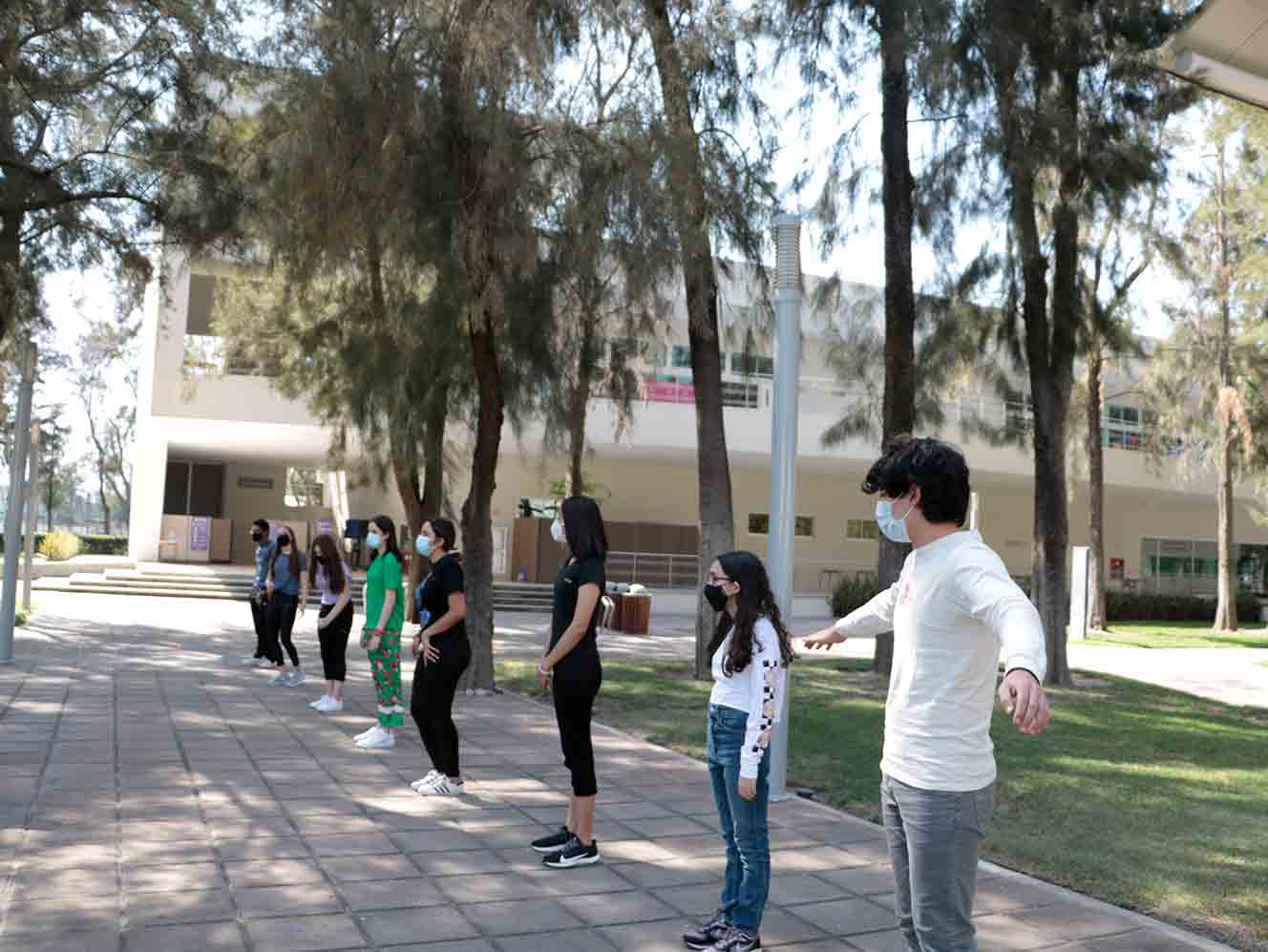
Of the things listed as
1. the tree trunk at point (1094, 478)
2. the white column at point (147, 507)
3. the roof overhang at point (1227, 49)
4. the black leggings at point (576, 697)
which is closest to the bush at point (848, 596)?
the tree trunk at point (1094, 478)

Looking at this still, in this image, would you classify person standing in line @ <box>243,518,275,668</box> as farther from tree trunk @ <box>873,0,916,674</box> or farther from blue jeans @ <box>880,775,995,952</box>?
blue jeans @ <box>880,775,995,952</box>

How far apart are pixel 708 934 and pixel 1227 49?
573 cm

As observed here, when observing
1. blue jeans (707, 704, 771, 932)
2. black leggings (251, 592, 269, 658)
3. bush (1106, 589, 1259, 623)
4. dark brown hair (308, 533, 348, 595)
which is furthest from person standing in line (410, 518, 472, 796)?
bush (1106, 589, 1259, 623)

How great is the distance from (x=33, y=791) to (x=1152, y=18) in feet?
42.0

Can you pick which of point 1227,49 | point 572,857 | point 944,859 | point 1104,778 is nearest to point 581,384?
point 1104,778

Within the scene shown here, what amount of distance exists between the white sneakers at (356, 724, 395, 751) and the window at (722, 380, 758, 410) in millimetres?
19498

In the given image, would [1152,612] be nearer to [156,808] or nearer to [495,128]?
[495,128]

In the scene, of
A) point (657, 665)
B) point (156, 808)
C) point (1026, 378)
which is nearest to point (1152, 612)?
point (1026, 378)

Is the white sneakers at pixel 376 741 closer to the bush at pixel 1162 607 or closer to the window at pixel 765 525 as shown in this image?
the window at pixel 765 525

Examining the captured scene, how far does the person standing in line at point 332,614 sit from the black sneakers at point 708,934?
5.74 meters

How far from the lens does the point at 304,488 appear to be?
3375 centimetres

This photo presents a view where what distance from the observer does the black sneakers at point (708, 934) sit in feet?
13.2

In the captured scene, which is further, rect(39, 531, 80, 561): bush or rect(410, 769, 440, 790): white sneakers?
rect(39, 531, 80, 561): bush

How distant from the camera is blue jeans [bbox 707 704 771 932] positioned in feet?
13.2
